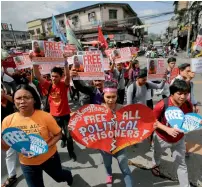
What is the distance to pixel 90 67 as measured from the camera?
3129mm

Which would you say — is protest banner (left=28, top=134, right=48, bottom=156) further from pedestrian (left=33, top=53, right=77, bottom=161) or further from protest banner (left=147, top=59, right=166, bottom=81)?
protest banner (left=147, top=59, right=166, bottom=81)

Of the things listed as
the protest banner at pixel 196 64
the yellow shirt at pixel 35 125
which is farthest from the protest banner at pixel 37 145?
the protest banner at pixel 196 64

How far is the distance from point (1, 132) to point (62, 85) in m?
1.42

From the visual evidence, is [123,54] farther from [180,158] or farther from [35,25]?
[35,25]

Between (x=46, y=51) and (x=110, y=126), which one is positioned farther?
(x=46, y=51)

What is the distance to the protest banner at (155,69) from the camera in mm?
3414

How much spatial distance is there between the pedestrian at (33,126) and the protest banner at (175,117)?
1244mm

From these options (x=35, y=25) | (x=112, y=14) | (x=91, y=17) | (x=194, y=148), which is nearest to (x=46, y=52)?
(x=194, y=148)

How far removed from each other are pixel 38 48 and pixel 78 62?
0.69 meters

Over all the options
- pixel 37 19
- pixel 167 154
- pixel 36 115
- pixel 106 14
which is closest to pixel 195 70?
pixel 167 154

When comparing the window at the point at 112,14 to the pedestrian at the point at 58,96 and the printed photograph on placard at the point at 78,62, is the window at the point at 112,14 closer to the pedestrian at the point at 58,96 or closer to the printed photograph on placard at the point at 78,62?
the printed photograph on placard at the point at 78,62

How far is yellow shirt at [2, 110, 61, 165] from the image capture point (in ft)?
6.07

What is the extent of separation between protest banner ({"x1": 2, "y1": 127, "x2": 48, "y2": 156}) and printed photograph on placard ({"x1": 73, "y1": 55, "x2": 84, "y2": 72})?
1685 mm

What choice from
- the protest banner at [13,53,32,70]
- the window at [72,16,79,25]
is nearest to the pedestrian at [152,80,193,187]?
the protest banner at [13,53,32,70]
